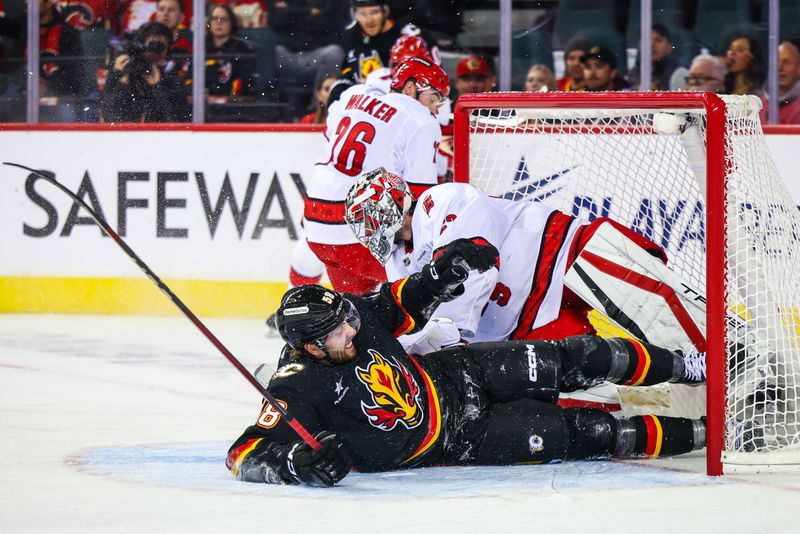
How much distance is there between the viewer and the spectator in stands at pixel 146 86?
702 cm

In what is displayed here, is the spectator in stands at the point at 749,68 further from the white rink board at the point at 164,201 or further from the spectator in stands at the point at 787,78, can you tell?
the white rink board at the point at 164,201

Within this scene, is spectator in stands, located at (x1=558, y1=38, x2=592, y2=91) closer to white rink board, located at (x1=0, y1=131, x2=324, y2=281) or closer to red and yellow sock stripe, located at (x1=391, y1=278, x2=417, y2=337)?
white rink board, located at (x1=0, y1=131, x2=324, y2=281)

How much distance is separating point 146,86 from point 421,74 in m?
2.15

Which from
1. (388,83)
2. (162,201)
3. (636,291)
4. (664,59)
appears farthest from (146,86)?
(636,291)

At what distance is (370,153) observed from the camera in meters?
5.32

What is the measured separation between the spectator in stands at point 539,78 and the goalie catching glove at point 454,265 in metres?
3.45

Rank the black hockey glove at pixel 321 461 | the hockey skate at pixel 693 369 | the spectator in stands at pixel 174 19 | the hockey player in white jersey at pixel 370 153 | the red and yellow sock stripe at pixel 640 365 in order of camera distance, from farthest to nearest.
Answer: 1. the spectator in stands at pixel 174 19
2. the hockey player in white jersey at pixel 370 153
3. the hockey skate at pixel 693 369
4. the red and yellow sock stripe at pixel 640 365
5. the black hockey glove at pixel 321 461

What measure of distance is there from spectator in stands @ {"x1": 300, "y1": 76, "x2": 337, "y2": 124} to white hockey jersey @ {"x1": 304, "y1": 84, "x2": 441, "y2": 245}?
1.57 m

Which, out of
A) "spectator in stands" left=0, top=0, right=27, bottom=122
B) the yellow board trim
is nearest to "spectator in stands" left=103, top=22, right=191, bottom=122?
"spectator in stands" left=0, top=0, right=27, bottom=122

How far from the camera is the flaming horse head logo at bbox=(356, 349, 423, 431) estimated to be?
317cm

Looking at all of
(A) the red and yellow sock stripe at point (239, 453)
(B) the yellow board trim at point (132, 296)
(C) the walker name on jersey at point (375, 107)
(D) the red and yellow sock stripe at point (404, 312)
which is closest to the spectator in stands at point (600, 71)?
(C) the walker name on jersey at point (375, 107)

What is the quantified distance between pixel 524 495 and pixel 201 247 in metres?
4.15

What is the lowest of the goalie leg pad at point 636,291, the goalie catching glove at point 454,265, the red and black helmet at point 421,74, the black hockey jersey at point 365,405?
the black hockey jersey at point 365,405

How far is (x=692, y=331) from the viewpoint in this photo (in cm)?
380
